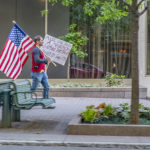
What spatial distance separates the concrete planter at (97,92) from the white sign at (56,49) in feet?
7.71

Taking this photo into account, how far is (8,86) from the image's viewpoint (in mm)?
9414

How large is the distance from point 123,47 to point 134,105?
9.52 meters

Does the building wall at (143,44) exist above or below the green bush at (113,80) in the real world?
above

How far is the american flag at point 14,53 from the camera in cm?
958

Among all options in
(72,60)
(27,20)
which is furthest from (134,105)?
(27,20)

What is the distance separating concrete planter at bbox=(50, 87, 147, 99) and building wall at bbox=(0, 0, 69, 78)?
264 cm

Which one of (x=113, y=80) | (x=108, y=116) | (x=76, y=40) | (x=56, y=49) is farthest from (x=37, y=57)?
(x=76, y=40)

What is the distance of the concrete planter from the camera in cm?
1477

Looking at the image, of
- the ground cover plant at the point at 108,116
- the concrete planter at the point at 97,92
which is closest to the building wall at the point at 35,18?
the concrete planter at the point at 97,92

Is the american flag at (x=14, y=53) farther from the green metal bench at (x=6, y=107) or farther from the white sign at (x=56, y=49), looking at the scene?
the white sign at (x=56, y=49)

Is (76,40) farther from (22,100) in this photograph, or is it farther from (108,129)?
(108,129)

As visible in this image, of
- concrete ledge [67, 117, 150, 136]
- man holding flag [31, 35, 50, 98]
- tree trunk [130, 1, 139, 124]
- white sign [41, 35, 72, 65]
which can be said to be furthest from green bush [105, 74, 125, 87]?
concrete ledge [67, 117, 150, 136]

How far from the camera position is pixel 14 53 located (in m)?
9.70

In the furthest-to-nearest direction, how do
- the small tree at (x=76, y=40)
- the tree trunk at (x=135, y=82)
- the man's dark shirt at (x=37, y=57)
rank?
the small tree at (x=76, y=40), the man's dark shirt at (x=37, y=57), the tree trunk at (x=135, y=82)
